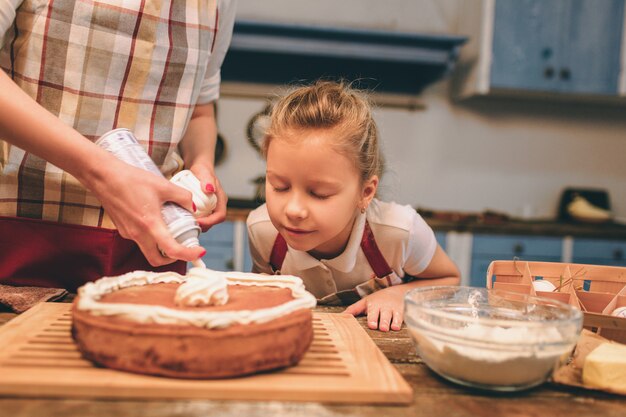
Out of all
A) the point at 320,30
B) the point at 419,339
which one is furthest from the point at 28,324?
the point at 320,30

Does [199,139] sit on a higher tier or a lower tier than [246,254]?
higher

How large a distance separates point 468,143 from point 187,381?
129 inches

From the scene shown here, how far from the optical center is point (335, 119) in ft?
4.33

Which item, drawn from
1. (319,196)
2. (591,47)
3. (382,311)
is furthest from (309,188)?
(591,47)

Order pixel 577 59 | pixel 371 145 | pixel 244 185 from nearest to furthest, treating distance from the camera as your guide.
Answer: pixel 371 145 → pixel 577 59 → pixel 244 185

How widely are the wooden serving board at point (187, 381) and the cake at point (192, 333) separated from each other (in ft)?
0.06

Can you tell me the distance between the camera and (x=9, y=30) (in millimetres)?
1130

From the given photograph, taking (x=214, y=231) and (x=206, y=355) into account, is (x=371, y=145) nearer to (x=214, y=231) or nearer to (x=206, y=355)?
(x=206, y=355)

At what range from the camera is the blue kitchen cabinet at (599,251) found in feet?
9.91

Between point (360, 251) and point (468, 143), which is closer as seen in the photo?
point (360, 251)

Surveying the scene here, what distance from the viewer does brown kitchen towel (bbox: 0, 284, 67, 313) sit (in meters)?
1.00

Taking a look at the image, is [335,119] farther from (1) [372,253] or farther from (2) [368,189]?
(1) [372,253]

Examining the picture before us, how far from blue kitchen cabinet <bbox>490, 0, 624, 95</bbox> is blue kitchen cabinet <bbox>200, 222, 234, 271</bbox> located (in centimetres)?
183

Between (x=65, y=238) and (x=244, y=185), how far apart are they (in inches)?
89.8
